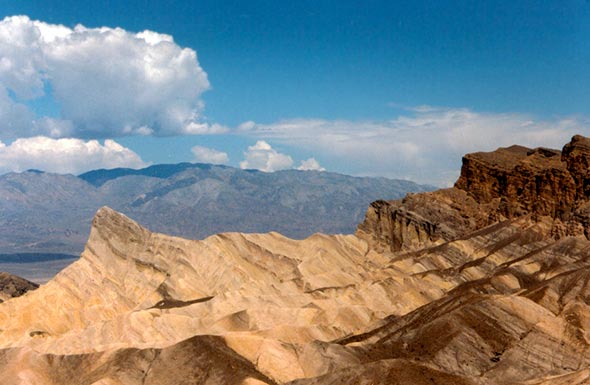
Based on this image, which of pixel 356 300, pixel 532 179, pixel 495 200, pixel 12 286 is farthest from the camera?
pixel 12 286

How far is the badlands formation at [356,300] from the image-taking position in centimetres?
7419

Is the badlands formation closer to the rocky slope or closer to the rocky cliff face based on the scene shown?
the rocky cliff face

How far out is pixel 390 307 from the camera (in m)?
115

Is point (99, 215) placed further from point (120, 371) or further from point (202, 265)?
point (120, 371)

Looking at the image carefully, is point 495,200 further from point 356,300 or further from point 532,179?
point 356,300

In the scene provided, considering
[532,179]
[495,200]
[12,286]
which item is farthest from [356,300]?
[12,286]

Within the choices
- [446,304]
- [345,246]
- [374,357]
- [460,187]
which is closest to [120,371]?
[374,357]

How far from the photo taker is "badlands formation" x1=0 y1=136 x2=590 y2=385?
243 ft

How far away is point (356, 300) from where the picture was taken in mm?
115562

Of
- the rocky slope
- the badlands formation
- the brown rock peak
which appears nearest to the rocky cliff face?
the brown rock peak

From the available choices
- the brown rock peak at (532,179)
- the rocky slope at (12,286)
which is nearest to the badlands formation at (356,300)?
the brown rock peak at (532,179)

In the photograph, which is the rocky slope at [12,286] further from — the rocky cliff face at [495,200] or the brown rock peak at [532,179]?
the brown rock peak at [532,179]

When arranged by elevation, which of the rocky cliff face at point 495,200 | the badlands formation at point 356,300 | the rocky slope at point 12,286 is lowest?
the rocky slope at point 12,286

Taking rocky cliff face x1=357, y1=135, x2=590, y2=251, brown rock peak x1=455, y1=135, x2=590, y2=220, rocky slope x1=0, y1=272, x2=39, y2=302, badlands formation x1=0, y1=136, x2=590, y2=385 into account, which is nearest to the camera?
badlands formation x1=0, y1=136, x2=590, y2=385
